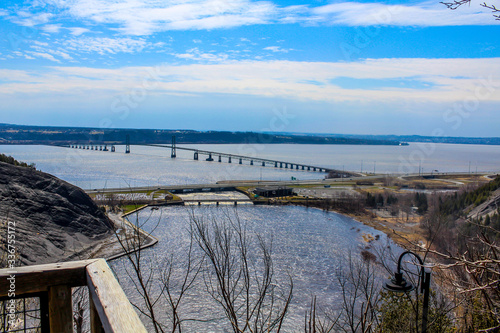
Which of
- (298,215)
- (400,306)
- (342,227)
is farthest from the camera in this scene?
(298,215)

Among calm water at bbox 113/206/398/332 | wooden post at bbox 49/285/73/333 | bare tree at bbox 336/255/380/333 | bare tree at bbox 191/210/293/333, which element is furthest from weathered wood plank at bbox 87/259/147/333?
calm water at bbox 113/206/398/332

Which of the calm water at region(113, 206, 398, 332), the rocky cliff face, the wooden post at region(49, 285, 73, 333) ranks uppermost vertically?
the wooden post at region(49, 285, 73, 333)

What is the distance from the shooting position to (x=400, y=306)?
7844mm

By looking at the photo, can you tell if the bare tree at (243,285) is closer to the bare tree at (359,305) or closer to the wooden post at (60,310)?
the bare tree at (359,305)

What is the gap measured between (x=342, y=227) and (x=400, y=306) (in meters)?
28.4

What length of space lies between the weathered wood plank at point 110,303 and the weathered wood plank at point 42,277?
63 mm

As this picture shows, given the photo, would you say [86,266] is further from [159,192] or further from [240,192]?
[240,192]

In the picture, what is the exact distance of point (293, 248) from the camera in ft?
89.5

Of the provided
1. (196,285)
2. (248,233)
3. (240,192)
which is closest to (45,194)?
(196,285)

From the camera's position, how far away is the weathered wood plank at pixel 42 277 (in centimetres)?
145

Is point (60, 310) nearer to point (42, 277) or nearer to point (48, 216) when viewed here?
point (42, 277)

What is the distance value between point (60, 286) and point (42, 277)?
0.08m

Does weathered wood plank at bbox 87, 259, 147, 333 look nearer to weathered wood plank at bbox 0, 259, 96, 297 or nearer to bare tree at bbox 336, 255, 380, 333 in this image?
weathered wood plank at bbox 0, 259, 96, 297

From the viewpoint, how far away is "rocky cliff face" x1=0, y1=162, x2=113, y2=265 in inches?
768
